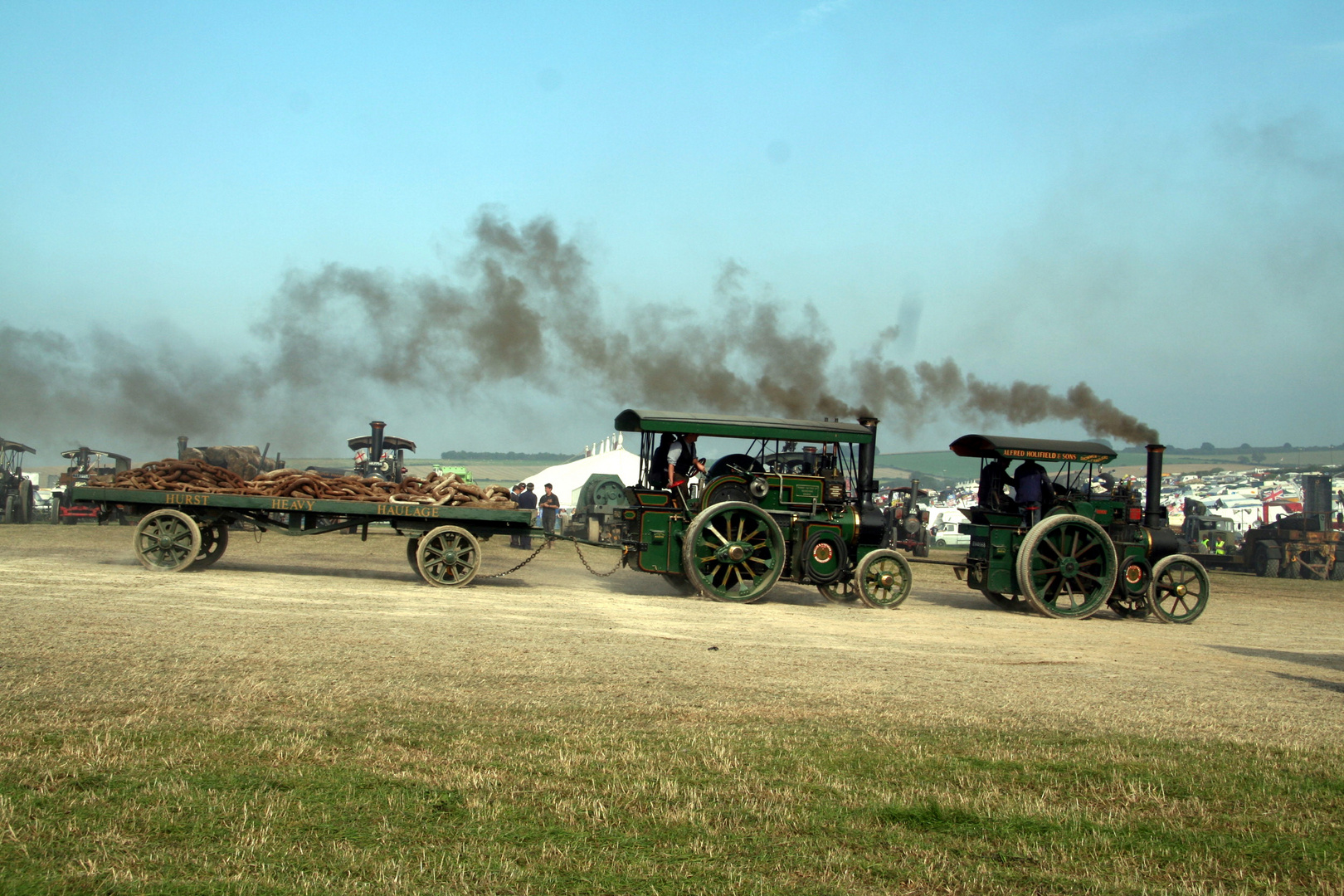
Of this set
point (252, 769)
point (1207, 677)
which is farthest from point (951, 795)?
point (1207, 677)

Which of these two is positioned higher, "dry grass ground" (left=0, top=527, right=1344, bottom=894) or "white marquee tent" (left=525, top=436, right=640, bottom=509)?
"white marquee tent" (left=525, top=436, right=640, bottom=509)

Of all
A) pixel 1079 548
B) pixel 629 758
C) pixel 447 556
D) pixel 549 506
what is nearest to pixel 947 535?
pixel 549 506

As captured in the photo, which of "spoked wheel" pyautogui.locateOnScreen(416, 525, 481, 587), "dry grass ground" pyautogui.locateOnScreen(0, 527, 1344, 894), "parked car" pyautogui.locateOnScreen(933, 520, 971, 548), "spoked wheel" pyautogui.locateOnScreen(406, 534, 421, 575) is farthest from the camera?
"parked car" pyautogui.locateOnScreen(933, 520, 971, 548)

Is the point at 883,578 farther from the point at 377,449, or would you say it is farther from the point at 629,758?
the point at 377,449

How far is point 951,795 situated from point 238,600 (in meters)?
8.22

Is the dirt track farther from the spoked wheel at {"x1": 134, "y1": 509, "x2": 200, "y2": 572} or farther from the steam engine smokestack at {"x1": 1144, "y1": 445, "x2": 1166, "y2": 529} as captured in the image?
the steam engine smokestack at {"x1": 1144, "y1": 445, "x2": 1166, "y2": 529}

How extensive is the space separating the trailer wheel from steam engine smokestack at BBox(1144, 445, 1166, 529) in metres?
14.8

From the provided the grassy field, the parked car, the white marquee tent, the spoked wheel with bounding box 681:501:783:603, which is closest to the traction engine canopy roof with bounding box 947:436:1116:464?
the spoked wheel with bounding box 681:501:783:603

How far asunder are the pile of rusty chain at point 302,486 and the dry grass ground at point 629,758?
3.07 metres

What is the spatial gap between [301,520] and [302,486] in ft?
1.39

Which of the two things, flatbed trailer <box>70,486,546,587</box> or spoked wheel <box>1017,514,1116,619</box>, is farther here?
spoked wheel <box>1017,514,1116,619</box>

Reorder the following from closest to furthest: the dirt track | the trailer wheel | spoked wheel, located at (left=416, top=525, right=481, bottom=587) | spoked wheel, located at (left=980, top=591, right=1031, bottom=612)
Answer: the dirt track < spoked wheel, located at (left=416, top=525, right=481, bottom=587) < spoked wheel, located at (left=980, top=591, right=1031, bottom=612) < the trailer wheel

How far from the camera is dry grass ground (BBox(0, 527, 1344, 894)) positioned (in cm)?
368

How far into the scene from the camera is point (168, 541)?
43.1 feet
